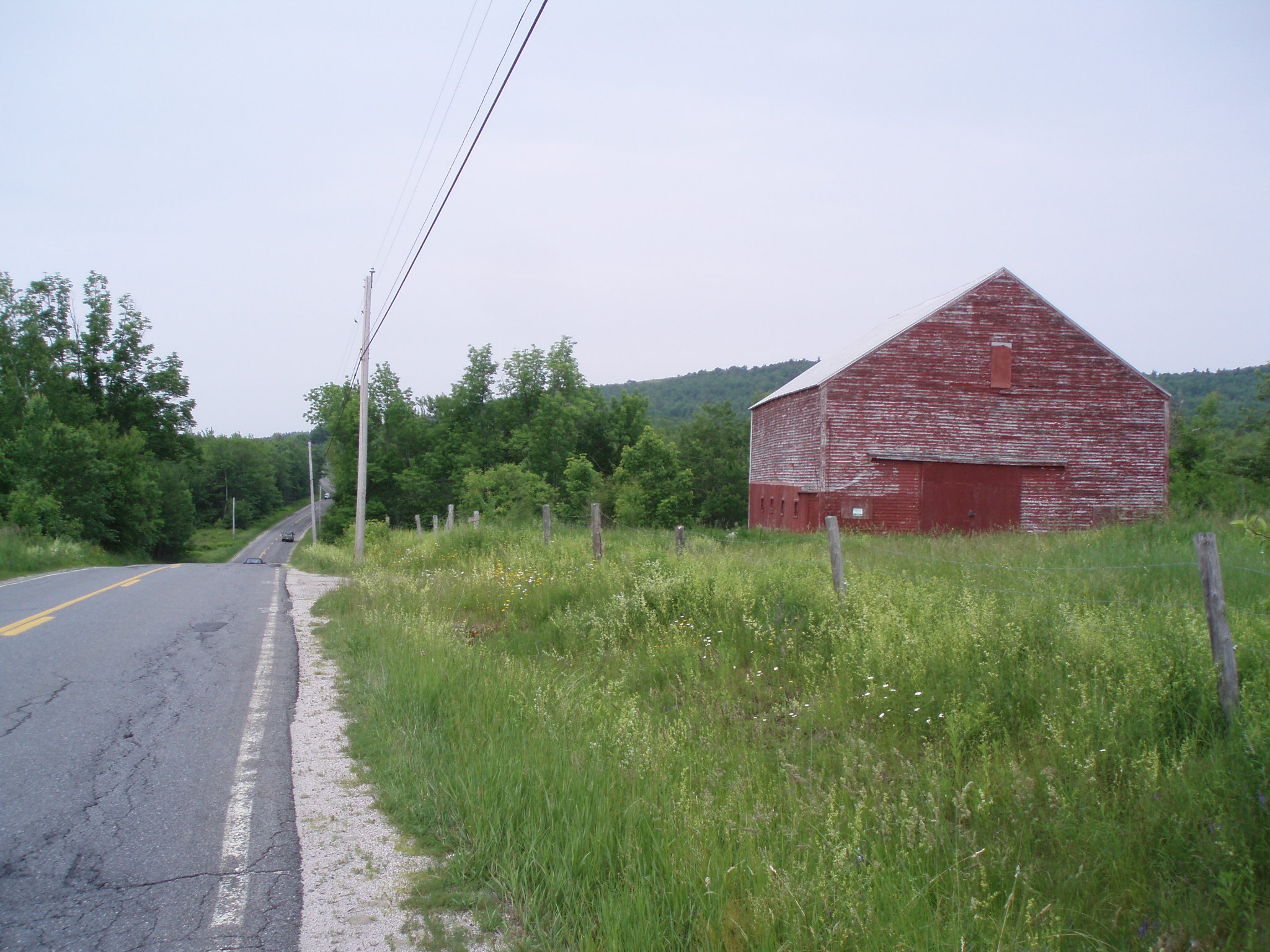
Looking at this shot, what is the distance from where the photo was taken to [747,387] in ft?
436

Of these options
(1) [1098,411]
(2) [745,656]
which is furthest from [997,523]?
(2) [745,656]

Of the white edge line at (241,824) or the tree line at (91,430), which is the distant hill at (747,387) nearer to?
the tree line at (91,430)

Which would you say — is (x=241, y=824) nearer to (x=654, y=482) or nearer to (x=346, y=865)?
(x=346, y=865)

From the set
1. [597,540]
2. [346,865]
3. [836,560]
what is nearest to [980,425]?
[597,540]

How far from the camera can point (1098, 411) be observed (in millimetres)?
25141

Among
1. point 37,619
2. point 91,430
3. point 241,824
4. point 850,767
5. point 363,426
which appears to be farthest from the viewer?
point 91,430

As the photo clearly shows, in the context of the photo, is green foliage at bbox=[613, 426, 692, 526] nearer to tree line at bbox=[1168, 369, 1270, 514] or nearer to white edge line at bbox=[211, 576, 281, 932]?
tree line at bbox=[1168, 369, 1270, 514]

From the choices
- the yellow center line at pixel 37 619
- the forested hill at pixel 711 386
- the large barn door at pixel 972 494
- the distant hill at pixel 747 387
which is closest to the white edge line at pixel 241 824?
the yellow center line at pixel 37 619

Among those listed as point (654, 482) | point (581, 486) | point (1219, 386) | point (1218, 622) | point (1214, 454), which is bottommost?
point (1218, 622)

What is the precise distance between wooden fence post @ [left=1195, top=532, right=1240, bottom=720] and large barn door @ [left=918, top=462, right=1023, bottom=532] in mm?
21729

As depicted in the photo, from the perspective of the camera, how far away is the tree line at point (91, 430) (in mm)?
34625

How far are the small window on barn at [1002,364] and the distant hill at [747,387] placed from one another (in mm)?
41235

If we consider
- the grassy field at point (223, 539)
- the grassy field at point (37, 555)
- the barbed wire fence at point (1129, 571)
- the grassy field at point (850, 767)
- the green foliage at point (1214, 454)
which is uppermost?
the green foliage at point (1214, 454)

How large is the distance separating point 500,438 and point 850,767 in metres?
59.0
